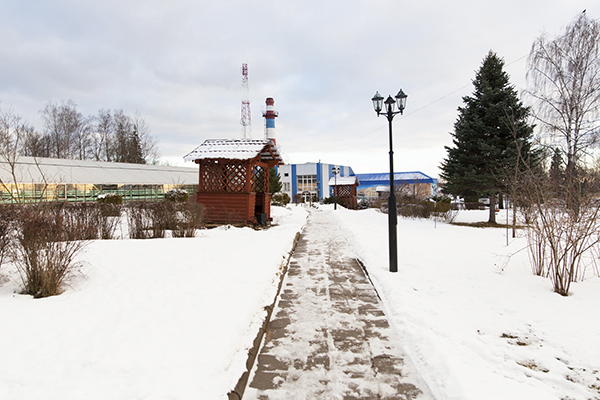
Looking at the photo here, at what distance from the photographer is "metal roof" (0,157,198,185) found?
18933 mm

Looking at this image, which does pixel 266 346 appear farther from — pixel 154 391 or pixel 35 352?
pixel 35 352

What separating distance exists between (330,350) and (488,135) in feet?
53.2

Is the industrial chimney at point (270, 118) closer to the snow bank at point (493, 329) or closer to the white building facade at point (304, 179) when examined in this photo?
the white building facade at point (304, 179)

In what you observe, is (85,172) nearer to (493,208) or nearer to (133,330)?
(133,330)

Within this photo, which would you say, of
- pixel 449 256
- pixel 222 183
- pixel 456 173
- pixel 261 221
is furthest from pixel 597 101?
pixel 222 183

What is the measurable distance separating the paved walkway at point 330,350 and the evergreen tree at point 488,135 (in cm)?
1269

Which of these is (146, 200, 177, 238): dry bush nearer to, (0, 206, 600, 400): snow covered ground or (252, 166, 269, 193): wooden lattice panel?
(0, 206, 600, 400): snow covered ground

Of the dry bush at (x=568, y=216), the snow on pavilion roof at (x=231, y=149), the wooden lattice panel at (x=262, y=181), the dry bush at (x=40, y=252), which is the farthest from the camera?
the wooden lattice panel at (x=262, y=181)

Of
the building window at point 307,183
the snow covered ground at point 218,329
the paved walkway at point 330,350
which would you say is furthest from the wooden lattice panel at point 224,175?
the building window at point 307,183

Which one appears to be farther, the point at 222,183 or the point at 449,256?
the point at 222,183

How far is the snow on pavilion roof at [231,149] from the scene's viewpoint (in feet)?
42.9

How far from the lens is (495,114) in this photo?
49.1 feet

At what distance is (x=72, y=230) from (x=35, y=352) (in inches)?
110

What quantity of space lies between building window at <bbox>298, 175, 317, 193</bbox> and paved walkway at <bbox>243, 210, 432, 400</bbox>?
186 ft
